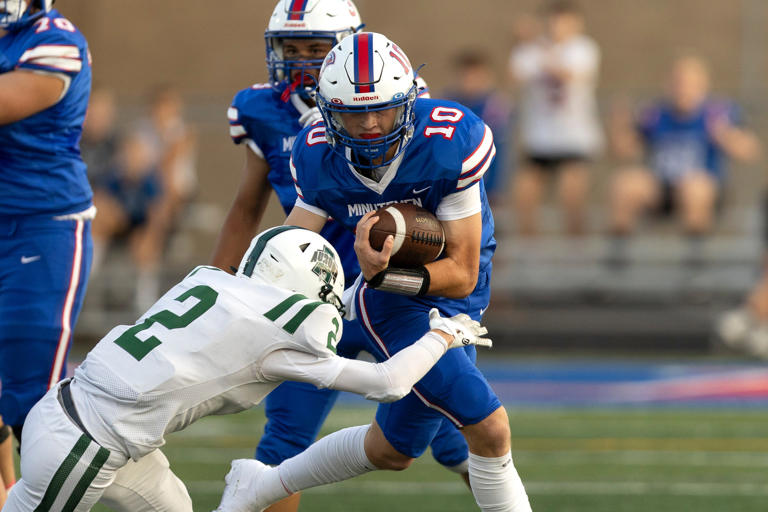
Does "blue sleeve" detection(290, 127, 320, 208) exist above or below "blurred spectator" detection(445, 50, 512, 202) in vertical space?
above

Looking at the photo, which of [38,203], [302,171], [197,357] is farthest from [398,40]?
[197,357]

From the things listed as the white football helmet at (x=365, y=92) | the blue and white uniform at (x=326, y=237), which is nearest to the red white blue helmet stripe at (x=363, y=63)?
the white football helmet at (x=365, y=92)

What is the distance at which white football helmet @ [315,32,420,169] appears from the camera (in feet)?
11.8

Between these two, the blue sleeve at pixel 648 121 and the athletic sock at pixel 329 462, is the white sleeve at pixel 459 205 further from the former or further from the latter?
the blue sleeve at pixel 648 121

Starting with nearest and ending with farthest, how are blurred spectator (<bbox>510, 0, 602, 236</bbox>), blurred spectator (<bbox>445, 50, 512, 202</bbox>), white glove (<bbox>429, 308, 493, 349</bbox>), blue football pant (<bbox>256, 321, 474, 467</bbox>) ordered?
white glove (<bbox>429, 308, 493, 349</bbox>) → blue football pant (<bbox>256, 321, 474, 467</bbox>) → blurred spectator (<bbox>445, 50, 512, 202</bbox>) → blurred spectator (<bbox>510, 0, 602, 236</bbox>)

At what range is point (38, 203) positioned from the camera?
4.23m

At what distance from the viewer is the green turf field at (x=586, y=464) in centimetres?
521

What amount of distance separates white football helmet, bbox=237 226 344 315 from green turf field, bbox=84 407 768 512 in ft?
5.82

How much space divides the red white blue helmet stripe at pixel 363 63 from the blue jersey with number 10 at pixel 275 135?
73 centimetres

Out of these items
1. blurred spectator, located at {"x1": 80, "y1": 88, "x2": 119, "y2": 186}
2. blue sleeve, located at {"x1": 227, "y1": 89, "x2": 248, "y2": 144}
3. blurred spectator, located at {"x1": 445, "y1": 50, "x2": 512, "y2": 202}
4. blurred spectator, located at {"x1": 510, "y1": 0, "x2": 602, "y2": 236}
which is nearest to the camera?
blue sleeve, located at {"x1": 227, "y1": 89, "x2": 248, "y2": 144}

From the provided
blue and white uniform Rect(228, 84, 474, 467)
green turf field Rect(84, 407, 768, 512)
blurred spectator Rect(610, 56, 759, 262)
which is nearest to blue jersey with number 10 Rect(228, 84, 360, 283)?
blue and white uniform Rect(228, 84, 474, 467)

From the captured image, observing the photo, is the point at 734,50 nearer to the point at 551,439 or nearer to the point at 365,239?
the point at 551,439

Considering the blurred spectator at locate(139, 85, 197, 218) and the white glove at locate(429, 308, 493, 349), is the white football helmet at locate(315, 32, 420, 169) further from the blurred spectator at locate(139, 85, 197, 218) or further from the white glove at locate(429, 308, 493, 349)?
the blurred spectator at locate(139, 85, 197, 218)

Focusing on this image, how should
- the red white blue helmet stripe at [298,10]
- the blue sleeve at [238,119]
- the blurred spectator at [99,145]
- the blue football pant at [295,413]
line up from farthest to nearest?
1. the blurred spectator at [99,145]
2. the blue sleeve at [238,119]
3. the red white blue helmet stripe at [298,10]
4. the blue football pant at [295,413]
